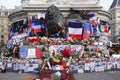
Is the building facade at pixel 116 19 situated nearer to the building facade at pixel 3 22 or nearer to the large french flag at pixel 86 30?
the building facade at pixel 3 22

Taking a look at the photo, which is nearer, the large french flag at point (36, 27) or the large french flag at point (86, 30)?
the large french flag at point (86, 30)

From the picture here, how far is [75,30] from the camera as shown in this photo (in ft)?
142

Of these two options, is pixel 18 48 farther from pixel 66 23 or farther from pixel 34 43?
pixel 66 23

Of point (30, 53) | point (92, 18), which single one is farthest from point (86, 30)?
point (30, 53)

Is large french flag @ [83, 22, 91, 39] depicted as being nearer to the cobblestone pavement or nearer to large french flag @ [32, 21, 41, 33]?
large french flag @ [32, 21, 41, 33]

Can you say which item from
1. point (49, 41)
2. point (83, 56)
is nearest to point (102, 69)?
point (83, 56)

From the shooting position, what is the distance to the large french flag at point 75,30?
43.0m

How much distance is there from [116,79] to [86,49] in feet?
39.7

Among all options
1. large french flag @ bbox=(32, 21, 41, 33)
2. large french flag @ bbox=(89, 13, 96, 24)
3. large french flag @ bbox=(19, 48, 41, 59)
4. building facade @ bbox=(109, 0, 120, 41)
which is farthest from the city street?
building facade @ bbox=(109, 0, 120, 41)

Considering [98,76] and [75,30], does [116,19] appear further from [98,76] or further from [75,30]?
[98,76]

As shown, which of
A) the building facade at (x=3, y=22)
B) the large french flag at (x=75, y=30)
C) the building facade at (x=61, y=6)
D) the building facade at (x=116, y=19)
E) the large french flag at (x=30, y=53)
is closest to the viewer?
the large french flag at (x=30, y=53)

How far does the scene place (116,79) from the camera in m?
26.2

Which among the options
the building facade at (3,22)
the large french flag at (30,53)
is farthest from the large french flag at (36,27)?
the building facade at (3,22)

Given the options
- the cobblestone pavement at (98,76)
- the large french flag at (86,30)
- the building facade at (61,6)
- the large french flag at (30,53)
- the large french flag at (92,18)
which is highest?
the building facade at (61,6)
